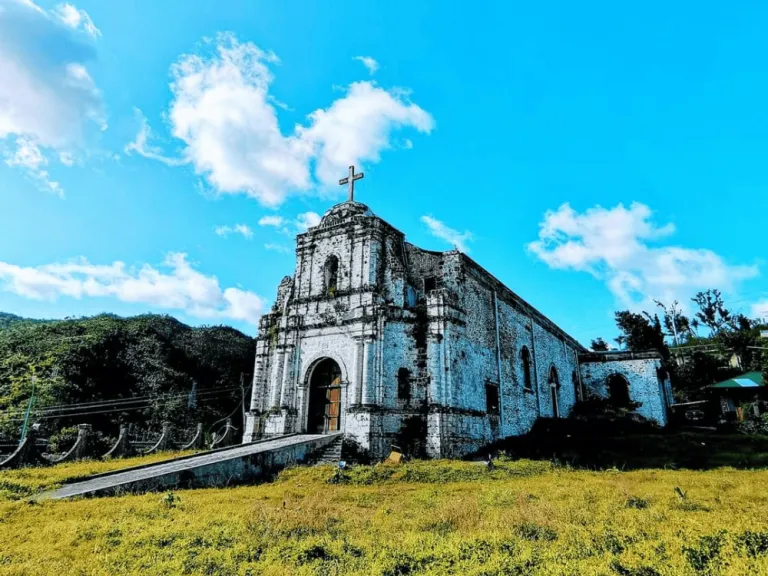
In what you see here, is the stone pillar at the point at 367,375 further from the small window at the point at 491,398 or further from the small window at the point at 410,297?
the small window at the point at 491,398

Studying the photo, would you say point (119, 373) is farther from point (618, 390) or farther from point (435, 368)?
point (618, 390)

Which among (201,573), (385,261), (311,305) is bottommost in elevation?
(201,573)

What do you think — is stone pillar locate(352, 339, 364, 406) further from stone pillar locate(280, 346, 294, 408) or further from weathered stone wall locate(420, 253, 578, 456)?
stone pillar locate(280, 346, 294, 408)

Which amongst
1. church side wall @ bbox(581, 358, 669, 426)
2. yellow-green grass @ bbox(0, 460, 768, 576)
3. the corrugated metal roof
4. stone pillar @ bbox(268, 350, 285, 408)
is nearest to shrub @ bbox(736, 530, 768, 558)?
yellow-green grass @ bbox(0, 460, 768, 576)

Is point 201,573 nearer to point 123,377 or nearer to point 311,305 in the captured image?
point 311,305

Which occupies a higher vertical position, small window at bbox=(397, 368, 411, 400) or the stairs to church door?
small window at bbox=(397, 368, 411, 400)

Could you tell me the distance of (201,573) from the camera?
5.49 meters

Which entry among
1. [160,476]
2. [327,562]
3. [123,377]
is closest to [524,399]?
[160,476]

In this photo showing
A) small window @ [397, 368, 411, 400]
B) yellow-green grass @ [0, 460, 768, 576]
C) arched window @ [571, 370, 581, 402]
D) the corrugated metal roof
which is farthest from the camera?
the corrugated metal roof

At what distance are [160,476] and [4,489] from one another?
2.82 meters

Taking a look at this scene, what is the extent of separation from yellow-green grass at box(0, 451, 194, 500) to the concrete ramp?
14.8 inches

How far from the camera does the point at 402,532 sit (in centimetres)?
709

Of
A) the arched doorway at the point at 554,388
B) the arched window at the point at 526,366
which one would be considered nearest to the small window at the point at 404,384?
the arched window at the point at 526,366

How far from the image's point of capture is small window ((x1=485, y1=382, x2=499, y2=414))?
64.8 feet
